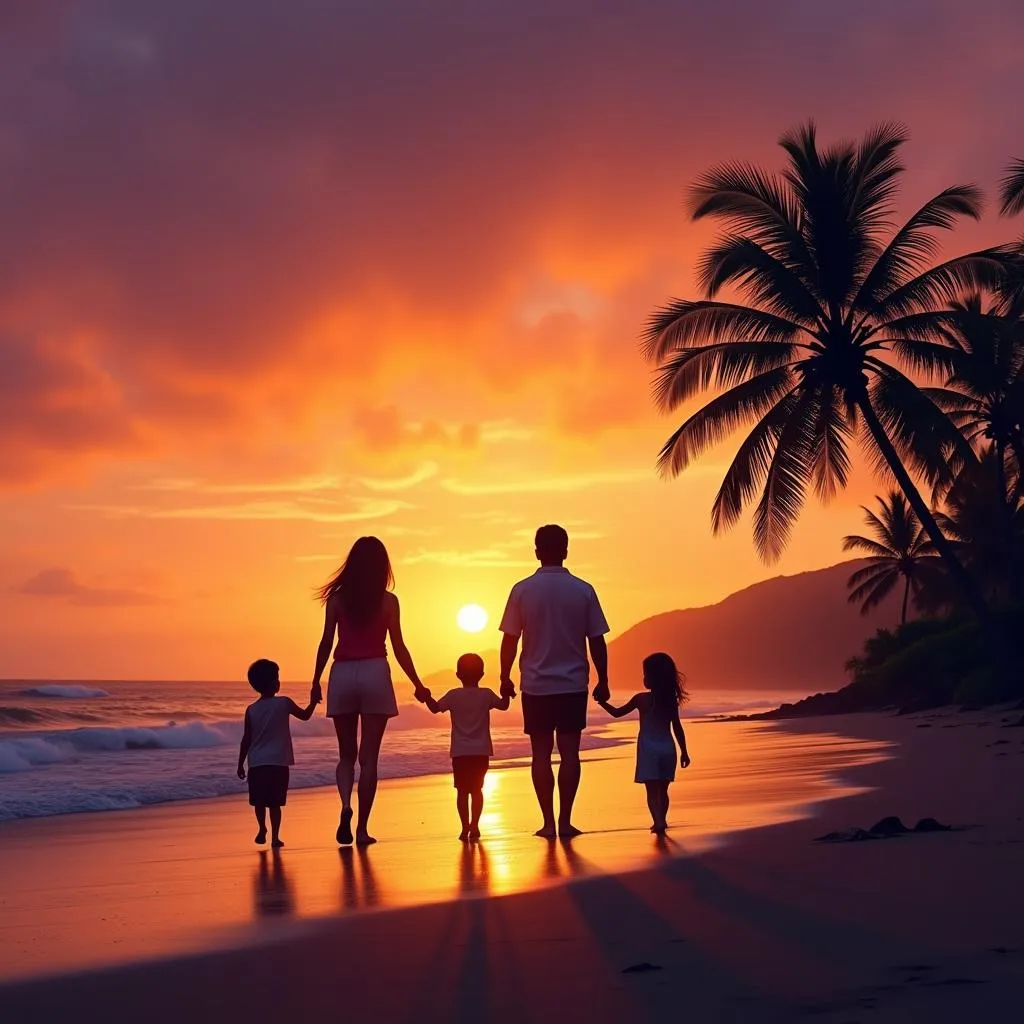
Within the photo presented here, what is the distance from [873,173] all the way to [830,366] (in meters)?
3.52

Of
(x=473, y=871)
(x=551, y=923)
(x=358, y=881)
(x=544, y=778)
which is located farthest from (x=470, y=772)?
(x=551, y=923)

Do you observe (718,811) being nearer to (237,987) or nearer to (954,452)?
(237,987)

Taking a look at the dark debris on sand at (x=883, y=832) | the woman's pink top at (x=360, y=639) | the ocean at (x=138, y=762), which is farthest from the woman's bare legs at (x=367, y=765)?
the ocean at (x=138, y=762)

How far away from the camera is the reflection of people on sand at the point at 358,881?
5.78 meters

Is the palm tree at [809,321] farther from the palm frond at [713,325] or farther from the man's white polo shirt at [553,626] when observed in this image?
the man's white polo shirt at [553,626]

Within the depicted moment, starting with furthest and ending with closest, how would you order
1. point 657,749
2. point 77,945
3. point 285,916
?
point 657,749
point 285,916
point 77,945

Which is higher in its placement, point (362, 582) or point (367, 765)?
point (362, 582)

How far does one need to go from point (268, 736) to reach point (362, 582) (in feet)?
4.73

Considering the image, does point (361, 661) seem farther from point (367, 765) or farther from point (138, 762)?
point (138, 762)

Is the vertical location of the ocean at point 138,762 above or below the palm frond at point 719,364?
below

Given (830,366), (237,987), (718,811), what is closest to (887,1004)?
(237,987)

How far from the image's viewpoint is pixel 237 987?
13.6ft

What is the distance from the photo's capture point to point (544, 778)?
8438mm

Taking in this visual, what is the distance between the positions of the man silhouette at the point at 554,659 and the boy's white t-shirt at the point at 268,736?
6.13 ft
